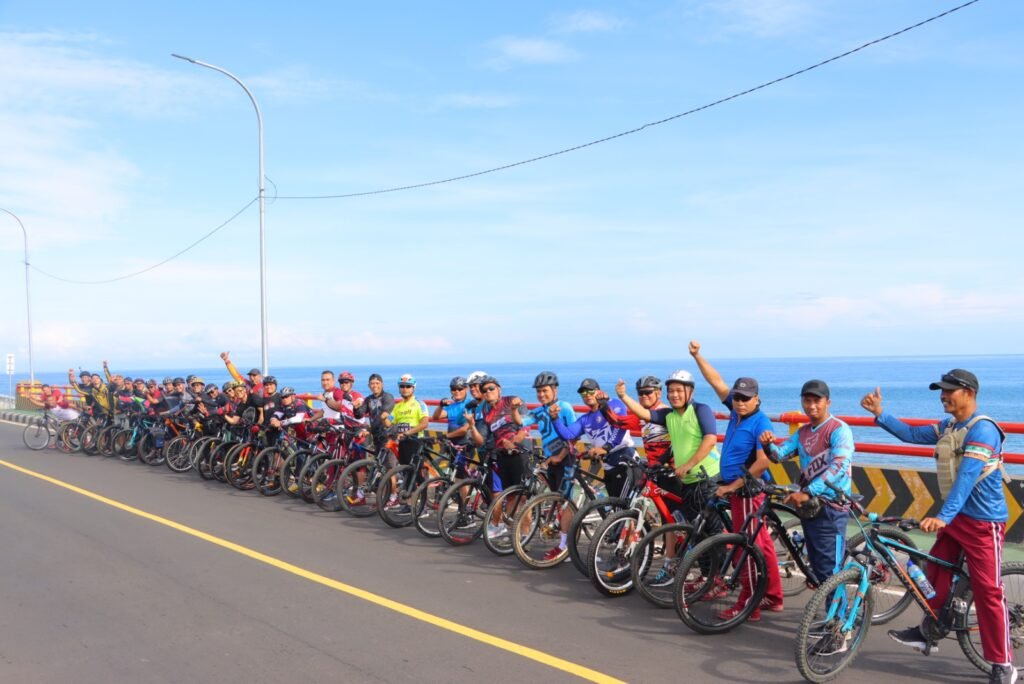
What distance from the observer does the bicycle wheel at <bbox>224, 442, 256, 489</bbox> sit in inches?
524

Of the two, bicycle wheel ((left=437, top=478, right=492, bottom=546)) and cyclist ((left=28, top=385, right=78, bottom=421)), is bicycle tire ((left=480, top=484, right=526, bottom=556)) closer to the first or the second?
bicycle wheel ((left=437, top=478, right=492, bottom=546))

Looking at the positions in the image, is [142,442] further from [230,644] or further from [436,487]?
[230,644]

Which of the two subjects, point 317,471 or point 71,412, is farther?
point 71,412

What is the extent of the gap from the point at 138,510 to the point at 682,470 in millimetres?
7566

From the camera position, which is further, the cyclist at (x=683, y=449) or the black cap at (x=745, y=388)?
the cyclist at (x=683, y=449)

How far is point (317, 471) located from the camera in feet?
37.3

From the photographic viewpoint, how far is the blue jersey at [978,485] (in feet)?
16.1

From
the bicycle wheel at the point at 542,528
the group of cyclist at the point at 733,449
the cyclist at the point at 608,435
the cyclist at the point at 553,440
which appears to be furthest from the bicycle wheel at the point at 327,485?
the cyclist at the point at 608,435

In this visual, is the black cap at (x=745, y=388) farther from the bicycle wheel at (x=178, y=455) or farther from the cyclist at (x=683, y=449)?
the bicycle wheel at (x=178, y=455)

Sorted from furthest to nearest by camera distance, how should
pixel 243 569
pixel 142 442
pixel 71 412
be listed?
pixel 71 412, pixel 142 442, pixel 243 569

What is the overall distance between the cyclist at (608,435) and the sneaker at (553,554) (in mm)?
751

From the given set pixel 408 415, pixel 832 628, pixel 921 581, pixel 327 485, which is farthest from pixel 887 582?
pixel 327 485

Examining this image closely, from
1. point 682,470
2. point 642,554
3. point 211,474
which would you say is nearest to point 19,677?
point 642,554

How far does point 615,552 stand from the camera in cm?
716
